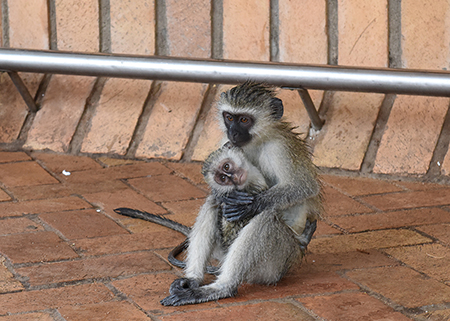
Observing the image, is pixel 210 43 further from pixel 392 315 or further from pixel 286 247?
pixel 392 315

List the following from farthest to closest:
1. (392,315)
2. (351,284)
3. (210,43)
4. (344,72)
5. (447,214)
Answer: (210,43)
(344,72)
(447,214)
(351,284)
(392,315)

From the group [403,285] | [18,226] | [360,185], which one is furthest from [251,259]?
[360,185]

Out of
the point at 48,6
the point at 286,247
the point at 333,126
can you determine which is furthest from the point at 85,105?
the point at 286,247

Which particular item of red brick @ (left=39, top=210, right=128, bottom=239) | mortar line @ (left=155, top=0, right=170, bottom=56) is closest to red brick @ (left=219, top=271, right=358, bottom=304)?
red brick @ (left=39, top=210, right=128, bottom=239)

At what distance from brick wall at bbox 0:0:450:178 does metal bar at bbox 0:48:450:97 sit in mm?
438

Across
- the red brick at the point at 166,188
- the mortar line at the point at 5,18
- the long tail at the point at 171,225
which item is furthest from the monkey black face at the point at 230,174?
the mortar line at the point at 5,18

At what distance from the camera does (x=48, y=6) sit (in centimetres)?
505

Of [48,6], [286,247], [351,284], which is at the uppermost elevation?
[48,6]

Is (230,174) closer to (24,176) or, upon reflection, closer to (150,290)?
(150,290)

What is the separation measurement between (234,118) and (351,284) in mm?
868

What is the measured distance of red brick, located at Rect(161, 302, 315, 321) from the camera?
279 centimetres

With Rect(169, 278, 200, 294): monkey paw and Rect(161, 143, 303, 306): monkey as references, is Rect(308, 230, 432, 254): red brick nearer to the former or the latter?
Rect(161, 143, 303, 306): monkey

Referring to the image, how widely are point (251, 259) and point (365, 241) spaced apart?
37.6 inches

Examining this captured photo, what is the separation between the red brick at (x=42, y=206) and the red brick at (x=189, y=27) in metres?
1.41
